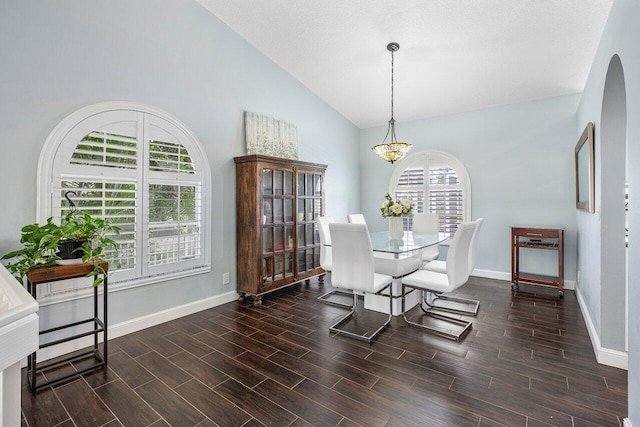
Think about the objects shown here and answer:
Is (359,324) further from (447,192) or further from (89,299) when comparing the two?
(447,192)

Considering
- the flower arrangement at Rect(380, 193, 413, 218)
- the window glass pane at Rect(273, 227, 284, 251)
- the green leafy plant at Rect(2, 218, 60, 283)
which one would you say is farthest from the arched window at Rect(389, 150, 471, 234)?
the green leafy plant at Rect(2, 218, 60, 283)

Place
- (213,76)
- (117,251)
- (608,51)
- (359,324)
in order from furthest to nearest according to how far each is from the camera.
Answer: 1. (213,76)
2. (359,324)
3. (117,251)
4. (608,51)

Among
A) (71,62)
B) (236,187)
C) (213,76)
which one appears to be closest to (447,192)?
(236,187)

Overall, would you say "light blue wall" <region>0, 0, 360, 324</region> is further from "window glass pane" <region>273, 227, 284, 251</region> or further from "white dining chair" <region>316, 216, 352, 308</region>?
"white dining chair" <region>316, 216, 352, 308</region>

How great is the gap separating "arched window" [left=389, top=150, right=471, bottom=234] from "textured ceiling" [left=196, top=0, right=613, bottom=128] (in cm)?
95

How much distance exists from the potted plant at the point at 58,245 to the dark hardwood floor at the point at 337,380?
2.71ft

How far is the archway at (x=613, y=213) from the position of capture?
238 centimetres

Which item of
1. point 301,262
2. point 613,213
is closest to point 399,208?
point 301,262

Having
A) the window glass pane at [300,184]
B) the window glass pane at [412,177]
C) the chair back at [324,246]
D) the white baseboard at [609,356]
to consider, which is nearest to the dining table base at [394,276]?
the chair back at [324,246]

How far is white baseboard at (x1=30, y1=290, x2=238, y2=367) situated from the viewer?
254 centimetres

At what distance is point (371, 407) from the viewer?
192 cm

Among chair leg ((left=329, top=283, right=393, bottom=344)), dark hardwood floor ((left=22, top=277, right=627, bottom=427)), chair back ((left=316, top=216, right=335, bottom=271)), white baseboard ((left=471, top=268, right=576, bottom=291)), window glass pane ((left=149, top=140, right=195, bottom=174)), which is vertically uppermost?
window glass pane ((left=149, top=140, right=195, bottom=174))

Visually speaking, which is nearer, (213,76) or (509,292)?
(213,76)

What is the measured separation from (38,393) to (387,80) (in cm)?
495
